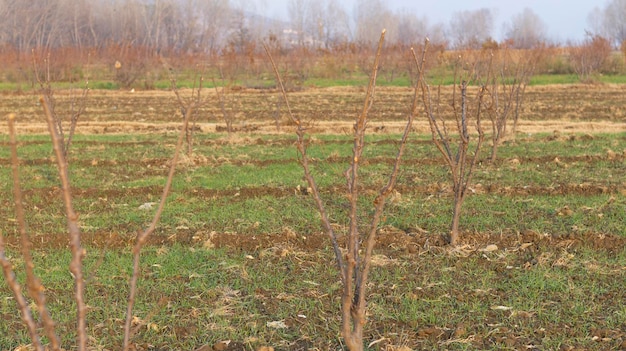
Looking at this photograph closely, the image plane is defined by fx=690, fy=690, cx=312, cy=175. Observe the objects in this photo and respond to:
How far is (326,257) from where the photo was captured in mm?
5496

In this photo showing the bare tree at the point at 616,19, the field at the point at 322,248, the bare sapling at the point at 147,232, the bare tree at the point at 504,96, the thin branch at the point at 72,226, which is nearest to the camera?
the thin branch at the point at 72,226

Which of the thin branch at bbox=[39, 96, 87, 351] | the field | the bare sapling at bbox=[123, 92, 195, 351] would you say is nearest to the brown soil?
the field

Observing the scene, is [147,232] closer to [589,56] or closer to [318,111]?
[318,111]

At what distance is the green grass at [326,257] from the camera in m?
4.16

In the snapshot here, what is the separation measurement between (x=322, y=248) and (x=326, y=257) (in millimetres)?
267

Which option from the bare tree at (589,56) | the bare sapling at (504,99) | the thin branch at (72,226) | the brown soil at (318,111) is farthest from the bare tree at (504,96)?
the bare tree at (589,56)

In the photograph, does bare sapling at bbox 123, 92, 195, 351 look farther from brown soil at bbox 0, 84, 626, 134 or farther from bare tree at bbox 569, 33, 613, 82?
bare tree at bbox 569, 33, 613, 82

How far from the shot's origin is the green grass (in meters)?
4.16

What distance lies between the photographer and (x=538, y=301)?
454cm

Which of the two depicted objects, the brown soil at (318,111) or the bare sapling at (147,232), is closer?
the bare sapling at (147,232)

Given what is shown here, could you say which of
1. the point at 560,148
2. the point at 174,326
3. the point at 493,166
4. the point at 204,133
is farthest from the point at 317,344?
the point at 204,133

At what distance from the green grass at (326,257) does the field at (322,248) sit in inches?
0.7

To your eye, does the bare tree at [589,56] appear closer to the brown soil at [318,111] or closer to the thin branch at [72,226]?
the brown soil at [318,111]

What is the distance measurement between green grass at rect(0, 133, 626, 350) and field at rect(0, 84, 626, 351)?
18 millimetres
